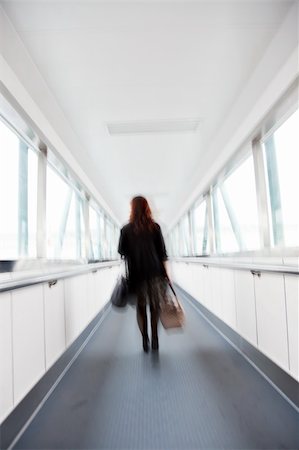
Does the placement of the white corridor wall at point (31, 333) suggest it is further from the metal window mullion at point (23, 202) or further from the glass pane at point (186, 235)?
the glass pane at point (186, 235)

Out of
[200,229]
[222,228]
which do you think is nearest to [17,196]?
[222,228]

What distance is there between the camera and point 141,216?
122 inches

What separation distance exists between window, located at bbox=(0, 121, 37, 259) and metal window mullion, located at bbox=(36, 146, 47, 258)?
0.16 feet

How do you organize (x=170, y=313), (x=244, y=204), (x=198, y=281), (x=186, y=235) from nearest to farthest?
(x=170, y=313) < (x=244, y=204) < (x=198, y=281) < (x=186, y=235)

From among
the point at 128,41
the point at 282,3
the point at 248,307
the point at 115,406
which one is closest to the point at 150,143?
the point at 128,41

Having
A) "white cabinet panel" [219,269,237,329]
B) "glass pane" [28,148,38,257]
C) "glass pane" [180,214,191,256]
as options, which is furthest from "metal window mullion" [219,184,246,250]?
"glass pane" [180,214,191,256]

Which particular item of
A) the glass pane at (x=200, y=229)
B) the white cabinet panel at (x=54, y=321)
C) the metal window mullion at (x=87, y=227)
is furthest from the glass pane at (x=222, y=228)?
the white cabinet panel at (x=54, y=321)

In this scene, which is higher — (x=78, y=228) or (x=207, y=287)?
(x=78, y=228)

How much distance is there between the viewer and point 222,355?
2.92 meters

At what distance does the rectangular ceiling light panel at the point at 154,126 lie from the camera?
3891 millimetres

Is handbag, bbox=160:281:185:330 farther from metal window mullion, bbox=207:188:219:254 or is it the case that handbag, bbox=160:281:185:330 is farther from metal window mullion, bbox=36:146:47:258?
metal window mullion, bbox=207:188:219:254

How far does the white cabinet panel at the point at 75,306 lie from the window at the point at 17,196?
1.89ft

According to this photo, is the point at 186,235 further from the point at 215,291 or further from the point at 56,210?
the point at 56,210

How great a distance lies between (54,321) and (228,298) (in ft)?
6.32
